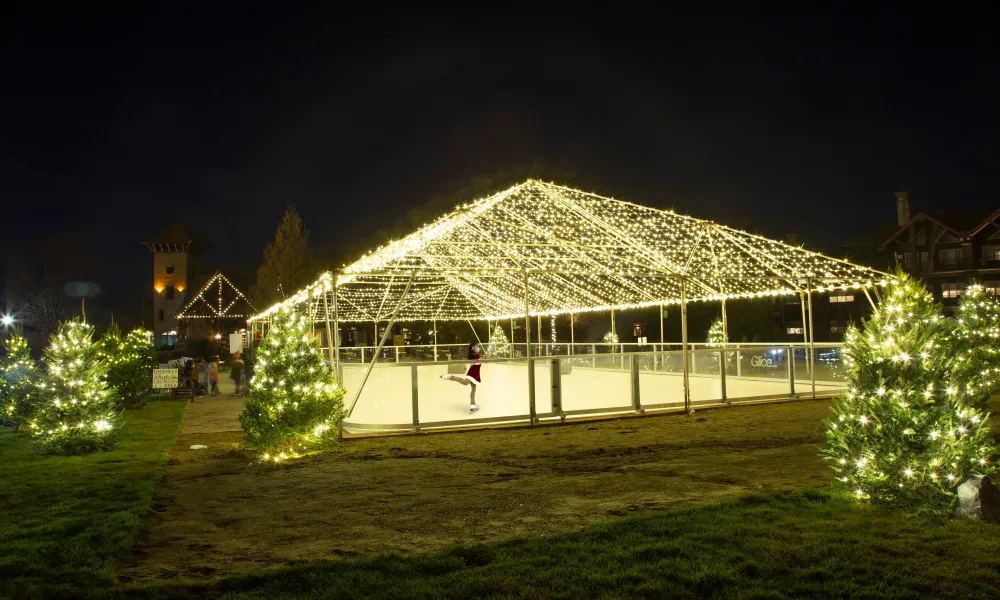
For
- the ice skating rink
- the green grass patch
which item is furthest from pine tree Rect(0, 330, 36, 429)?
the ice skating rink

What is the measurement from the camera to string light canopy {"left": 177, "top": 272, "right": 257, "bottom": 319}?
176ft

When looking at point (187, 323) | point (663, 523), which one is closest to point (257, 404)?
point (663, 523)

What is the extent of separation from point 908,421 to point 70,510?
6784 mm

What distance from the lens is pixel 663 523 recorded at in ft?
15.7

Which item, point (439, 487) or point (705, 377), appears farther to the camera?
point (705, 377)

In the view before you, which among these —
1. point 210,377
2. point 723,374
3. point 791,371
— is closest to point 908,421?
point 723,374

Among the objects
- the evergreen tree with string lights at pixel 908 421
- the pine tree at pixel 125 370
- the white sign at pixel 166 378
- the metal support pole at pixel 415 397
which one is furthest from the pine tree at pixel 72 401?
the evergreen tree with string lights at pixel 908 421

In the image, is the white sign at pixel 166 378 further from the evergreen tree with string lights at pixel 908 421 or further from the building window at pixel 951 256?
the building window at pixel 951 256

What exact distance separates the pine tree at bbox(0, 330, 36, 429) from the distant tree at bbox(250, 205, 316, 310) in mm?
27996

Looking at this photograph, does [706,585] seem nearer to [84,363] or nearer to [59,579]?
[59,579]

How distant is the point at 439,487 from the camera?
6426 millimetres

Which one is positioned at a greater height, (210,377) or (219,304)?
(219,304)

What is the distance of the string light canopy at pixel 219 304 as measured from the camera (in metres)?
53.6

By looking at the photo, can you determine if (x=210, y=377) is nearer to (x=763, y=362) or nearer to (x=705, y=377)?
(x=705, y=377)
